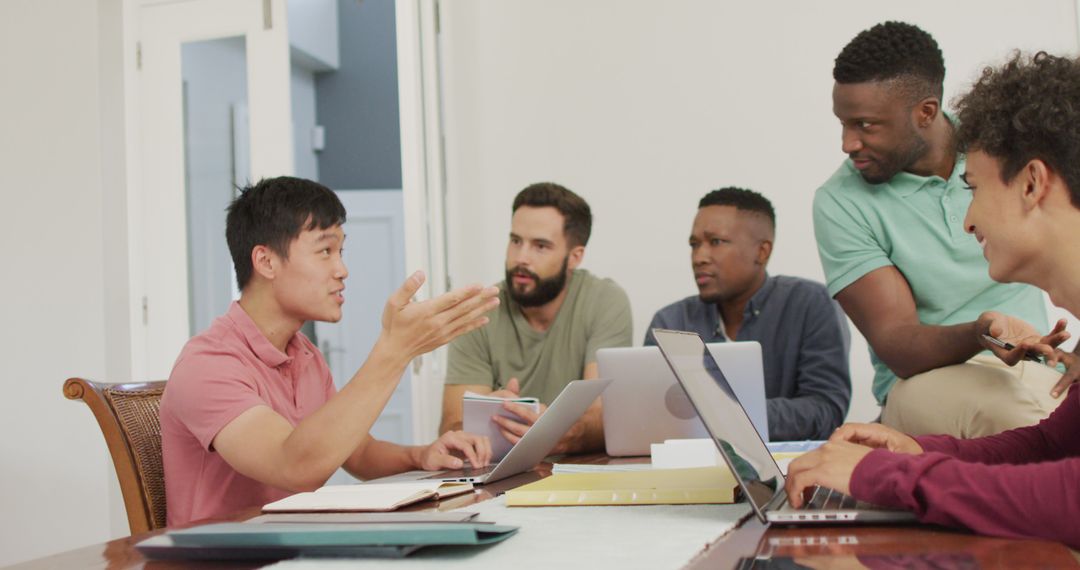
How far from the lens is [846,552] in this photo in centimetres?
87

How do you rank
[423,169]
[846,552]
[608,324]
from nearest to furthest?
[846,552] < [608,324] < [423,169]

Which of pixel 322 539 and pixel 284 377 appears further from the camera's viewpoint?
pixel 284 377

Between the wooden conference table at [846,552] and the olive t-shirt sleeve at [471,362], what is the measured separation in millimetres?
1998

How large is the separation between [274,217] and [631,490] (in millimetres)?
1056

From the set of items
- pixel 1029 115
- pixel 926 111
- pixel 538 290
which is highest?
pixel 926 111

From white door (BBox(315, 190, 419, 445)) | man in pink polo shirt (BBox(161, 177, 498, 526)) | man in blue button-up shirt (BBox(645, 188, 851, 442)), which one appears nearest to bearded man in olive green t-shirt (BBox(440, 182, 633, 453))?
man in blue button-up shirt (BBox(645, 188, 851, 442))

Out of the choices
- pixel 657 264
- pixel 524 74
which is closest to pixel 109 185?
pixel 524 74

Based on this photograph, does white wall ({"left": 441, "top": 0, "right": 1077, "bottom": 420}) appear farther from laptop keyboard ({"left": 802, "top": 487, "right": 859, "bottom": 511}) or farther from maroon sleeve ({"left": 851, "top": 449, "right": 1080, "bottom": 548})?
maroon sleeve ({"left": 851, "top": 449, "right": 1080, "bottom": 548})

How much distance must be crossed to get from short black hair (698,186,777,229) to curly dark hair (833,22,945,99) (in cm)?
104

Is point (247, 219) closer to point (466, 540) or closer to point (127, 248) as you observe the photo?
point (466, 540)

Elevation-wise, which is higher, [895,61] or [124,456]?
[895,61]

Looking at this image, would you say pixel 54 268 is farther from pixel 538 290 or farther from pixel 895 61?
pixel 895 61

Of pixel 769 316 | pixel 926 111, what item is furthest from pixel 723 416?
pixel 769 316

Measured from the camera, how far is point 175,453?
173 cm
